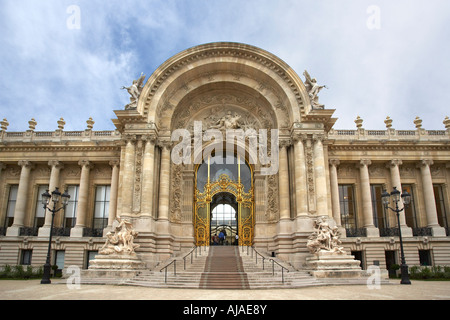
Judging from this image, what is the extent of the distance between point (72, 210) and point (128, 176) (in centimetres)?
872

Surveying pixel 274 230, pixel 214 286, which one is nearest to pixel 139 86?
pixel 274 230

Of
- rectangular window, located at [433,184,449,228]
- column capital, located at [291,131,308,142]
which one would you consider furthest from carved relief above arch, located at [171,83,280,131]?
rectangular window, located at [433,184,449,228]

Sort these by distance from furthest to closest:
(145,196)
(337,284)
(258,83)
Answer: (258,83)
(145,196)
(337,284)

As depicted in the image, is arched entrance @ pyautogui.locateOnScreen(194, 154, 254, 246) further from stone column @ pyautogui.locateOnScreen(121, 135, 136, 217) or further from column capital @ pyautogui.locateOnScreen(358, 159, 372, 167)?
column capital @ pyautogui.locateOnScreen(358, 159, 372, 167)

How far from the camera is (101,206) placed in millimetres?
24891

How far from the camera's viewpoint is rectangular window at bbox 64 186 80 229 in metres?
24.8

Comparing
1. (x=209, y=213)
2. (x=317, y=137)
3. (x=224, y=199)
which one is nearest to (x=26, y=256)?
(x=209, y=213)

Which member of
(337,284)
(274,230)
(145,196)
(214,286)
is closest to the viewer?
(214,286)

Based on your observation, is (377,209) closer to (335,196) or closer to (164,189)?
(335,196)

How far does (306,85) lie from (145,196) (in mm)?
11236

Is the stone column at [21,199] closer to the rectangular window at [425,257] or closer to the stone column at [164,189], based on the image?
the stone column at [164,189]

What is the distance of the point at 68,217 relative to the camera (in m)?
25.0

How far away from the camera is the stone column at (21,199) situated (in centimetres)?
2345

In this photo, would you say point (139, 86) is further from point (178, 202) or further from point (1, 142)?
point (1, 142)
